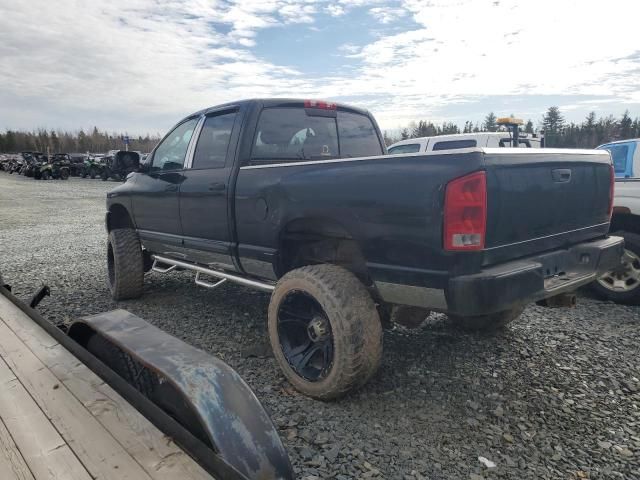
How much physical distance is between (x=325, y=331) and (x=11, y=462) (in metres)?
1.74

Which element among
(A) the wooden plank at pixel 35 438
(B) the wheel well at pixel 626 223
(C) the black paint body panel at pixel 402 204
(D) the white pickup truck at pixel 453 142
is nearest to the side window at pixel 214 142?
(C) the black paint body panel at pixel 402 204

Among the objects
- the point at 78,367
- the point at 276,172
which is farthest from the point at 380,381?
the point at 78,367

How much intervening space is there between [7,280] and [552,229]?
673 centimetres

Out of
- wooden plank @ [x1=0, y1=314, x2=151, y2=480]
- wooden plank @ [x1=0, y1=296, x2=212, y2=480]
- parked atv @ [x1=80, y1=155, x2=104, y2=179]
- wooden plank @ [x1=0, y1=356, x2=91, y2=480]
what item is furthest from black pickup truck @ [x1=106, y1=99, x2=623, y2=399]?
parked atv @ [x1=80, y1=155, x2=104, y2=179]

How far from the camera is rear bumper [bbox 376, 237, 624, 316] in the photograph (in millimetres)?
2293

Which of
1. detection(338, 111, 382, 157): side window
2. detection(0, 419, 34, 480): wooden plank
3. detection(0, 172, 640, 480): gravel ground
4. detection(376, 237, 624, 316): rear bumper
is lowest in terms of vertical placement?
detection(0, 172, 640, 480): gravel ground

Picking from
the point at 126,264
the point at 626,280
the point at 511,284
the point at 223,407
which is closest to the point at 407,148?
the point at 626,280

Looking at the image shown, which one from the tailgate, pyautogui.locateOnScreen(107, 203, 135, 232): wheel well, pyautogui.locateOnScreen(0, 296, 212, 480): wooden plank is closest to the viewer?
pyautogui.locateOnScreen(0, 296, 212, 480): wooden plank

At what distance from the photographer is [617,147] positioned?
5.62 meters

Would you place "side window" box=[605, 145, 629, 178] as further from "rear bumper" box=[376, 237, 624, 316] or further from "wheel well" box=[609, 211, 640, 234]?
"rear bumper" box=[376, 237, 624, 316]

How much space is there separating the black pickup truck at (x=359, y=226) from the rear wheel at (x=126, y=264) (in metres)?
0.94

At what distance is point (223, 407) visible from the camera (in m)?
1.55

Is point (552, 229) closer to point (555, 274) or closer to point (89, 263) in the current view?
point (555, 274)

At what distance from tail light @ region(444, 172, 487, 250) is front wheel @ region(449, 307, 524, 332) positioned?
5.13 feet
